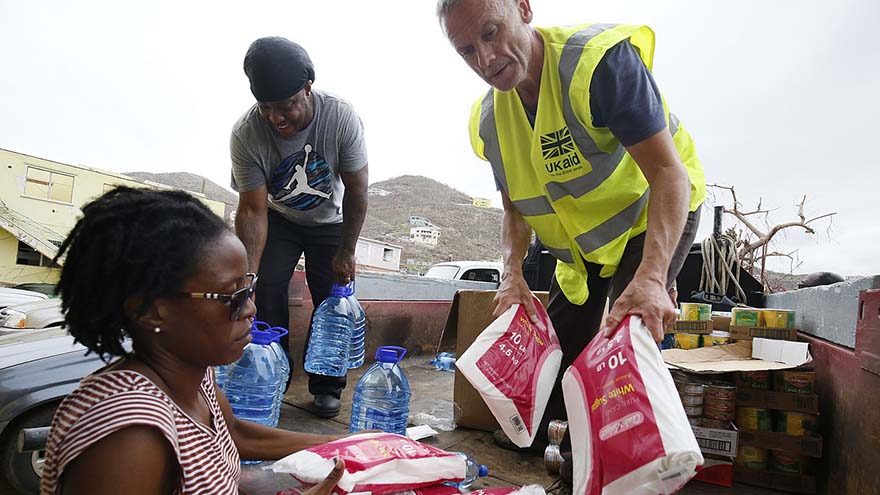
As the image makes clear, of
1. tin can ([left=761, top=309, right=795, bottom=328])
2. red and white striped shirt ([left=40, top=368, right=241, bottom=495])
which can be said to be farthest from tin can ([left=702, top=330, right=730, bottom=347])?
red and white striped shirt ([left=40, top=368, right=241, bottom=495])

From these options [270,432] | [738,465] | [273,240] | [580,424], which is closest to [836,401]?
[738,465]

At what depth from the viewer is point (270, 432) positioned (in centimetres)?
158

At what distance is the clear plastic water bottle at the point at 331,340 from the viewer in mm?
3446

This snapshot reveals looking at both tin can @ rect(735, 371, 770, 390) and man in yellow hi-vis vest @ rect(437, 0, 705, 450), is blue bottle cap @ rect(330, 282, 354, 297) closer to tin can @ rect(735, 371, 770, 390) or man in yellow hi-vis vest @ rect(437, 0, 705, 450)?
man in yellow hi-vis vest @ rect(437, 0, 705, 450)

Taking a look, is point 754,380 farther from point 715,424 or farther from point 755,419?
point 715,424

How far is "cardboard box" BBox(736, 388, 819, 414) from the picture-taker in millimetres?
2305

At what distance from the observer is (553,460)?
7.13 feet

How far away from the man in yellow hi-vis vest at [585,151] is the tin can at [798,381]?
1102 mm

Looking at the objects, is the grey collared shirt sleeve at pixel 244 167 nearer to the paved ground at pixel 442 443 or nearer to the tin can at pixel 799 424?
the paved ground at pixel 442 443

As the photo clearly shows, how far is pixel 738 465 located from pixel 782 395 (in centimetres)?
42

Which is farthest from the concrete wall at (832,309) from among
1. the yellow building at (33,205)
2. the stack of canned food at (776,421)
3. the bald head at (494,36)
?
the yellow building at (33,205)

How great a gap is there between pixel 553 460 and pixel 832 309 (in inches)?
58.1

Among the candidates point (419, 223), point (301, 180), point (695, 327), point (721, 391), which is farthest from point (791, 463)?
point (419, 223)

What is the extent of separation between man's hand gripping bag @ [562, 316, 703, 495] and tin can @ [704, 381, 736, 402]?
1.48 meters
